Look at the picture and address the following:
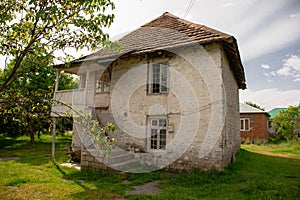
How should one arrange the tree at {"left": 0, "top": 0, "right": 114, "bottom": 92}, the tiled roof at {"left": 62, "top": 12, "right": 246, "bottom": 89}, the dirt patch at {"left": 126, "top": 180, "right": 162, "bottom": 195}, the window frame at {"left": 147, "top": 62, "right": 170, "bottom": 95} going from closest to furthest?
the tree at {"left": 0, "top": 0, "right": 114, "bottom": 92} → the dirt patch at {"left": 126, "top": 180, "right": 162, "bottom": 195} → the tiled roof at {"left": 62, "top": 12, "right": 246, "bottom": 89} → the window frame at {"left": 147, "top": 62, "right": 170, "bottom": 95}

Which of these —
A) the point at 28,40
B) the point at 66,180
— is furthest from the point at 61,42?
the point at 66,180

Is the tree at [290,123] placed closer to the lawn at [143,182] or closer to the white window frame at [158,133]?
the lawn at [143,182]

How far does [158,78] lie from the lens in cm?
1038

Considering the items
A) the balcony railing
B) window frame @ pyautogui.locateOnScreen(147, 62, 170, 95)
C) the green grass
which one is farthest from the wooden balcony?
the green grass

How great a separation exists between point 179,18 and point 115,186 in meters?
9.77

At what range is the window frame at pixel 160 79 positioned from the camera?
33.0 feet

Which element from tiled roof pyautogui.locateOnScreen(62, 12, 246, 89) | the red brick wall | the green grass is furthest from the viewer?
the red brick wall

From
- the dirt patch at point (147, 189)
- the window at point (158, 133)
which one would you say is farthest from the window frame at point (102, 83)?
the dirt patch at point (147, 189)

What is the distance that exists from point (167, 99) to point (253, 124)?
20199 millimetres

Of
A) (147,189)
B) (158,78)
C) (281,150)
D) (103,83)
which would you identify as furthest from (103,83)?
(281,150)

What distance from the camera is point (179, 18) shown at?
39.2ft

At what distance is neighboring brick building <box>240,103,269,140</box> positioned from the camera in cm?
2511

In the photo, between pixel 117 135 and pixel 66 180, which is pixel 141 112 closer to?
pixel 117 135

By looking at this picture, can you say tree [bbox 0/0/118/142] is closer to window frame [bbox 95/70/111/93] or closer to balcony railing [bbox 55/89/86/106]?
balcony railing [bbox 55/89/86/106]
